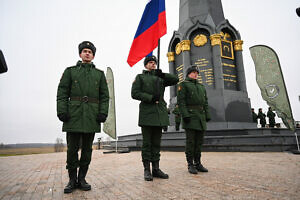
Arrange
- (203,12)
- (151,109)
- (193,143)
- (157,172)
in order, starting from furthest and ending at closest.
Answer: (203,12) < (193,143) < (151,109) < (157,172)

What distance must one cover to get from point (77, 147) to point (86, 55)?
133 cm

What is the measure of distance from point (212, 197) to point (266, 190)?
0.67 metres

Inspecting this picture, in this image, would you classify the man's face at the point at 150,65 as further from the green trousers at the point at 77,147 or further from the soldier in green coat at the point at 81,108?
the green trousers at the point at 77,147

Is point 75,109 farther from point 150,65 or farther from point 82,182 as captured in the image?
point 150,65

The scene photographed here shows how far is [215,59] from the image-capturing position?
1019 centimetres

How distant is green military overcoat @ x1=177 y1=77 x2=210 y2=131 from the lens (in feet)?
11.2

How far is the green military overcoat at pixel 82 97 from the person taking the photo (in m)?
2.45

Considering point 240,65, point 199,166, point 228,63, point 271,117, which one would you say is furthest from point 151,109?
point 271,117

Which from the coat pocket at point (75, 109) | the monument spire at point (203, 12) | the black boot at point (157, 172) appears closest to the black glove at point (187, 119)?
the black boot at point (157, 172)

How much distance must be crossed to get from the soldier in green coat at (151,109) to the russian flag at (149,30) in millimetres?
368

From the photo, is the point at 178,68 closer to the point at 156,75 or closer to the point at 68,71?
the point at 156,75

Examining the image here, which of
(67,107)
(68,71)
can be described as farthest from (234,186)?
(68,71)

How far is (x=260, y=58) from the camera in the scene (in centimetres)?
668

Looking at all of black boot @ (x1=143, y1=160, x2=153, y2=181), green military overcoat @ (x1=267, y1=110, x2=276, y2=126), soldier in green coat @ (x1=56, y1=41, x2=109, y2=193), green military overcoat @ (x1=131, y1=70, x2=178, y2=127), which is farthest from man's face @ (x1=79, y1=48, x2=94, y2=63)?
green military overcoat @ (x1=267, y1=110, x2=276, y2=126)
